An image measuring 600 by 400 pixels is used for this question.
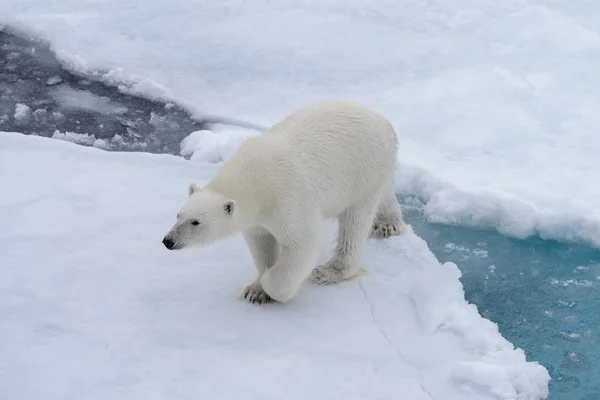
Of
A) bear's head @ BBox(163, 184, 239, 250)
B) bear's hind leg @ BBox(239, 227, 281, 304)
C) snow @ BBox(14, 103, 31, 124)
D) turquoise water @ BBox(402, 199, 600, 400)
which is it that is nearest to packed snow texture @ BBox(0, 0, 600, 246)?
turquoise water @ BBox(402, 199, 600, 400)

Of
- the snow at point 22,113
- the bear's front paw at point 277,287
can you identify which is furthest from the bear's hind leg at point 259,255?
the snow at point 22,113

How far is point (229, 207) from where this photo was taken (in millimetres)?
3334

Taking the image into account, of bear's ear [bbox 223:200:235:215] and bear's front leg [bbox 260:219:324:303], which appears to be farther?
bear's front leg [bbox 260:219:324:303]

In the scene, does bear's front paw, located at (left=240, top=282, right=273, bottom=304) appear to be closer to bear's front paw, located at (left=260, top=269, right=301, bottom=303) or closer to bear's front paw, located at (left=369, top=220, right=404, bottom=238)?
bear's front paw, located at (left=260, top=269, right=301, bottom=303)

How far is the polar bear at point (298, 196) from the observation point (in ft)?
11.2

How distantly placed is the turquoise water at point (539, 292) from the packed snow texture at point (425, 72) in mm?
111

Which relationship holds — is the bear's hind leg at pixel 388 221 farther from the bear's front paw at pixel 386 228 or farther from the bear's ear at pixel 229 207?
the bear's ear at pixel 229 207

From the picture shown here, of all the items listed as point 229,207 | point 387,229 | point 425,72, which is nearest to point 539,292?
point 387,229

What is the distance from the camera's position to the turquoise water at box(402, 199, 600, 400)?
149 inches

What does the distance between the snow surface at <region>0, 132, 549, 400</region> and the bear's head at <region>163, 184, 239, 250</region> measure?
41 cm

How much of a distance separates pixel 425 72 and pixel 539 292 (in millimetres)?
3155

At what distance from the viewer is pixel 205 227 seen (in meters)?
3.34

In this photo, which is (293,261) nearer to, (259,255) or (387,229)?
(259,255)

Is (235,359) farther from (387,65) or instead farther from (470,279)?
(387,65)
